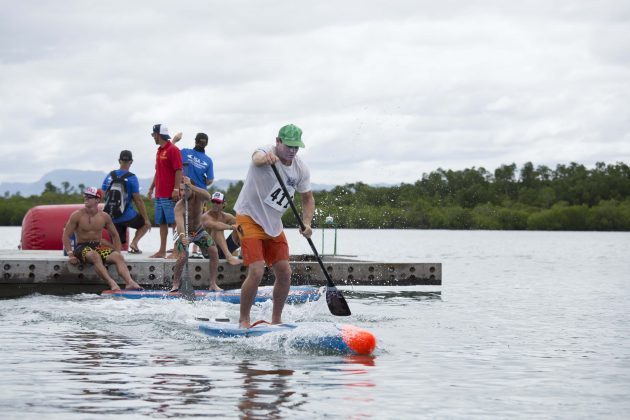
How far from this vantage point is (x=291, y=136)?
10438 mm

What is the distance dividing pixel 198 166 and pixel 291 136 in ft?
20.5

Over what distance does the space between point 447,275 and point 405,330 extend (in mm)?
17424

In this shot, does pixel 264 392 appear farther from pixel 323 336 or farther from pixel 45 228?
pixel 45 228

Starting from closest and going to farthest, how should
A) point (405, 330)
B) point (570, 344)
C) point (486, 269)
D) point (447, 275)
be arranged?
1. point (570, 344)
2. point (405, 330)
3. point (447, 275)
4. point (486, 269)

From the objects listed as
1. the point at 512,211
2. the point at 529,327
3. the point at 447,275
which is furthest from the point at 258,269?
the point at 512,211

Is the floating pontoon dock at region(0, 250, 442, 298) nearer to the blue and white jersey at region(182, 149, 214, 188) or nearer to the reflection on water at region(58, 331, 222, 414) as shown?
the blue and white jersey at region(182, 149, 214, 188)

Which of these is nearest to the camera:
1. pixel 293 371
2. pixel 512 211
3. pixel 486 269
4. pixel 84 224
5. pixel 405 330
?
pixel 293 371

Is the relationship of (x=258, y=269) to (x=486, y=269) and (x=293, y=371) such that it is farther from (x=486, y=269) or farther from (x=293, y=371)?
(x=486, y=269)

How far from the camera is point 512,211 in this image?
11681 cm

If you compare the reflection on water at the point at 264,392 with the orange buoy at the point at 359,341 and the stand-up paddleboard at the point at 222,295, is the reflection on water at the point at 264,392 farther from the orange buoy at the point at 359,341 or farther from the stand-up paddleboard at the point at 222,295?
the stand-up paddleboard at the point at 222,295

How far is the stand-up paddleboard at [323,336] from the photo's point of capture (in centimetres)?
1050

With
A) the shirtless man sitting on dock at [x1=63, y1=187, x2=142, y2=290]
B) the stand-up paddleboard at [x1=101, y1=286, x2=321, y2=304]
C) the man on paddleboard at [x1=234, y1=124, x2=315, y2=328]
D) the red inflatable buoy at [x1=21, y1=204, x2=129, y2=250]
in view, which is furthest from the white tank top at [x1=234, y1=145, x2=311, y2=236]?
the red inflatable buoy at [x1=21, y1=204, x2=129, y2=250]

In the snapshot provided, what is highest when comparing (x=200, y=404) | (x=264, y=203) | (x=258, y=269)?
(x=264, y=203)

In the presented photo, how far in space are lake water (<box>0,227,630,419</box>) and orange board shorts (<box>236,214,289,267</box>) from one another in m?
0.91
